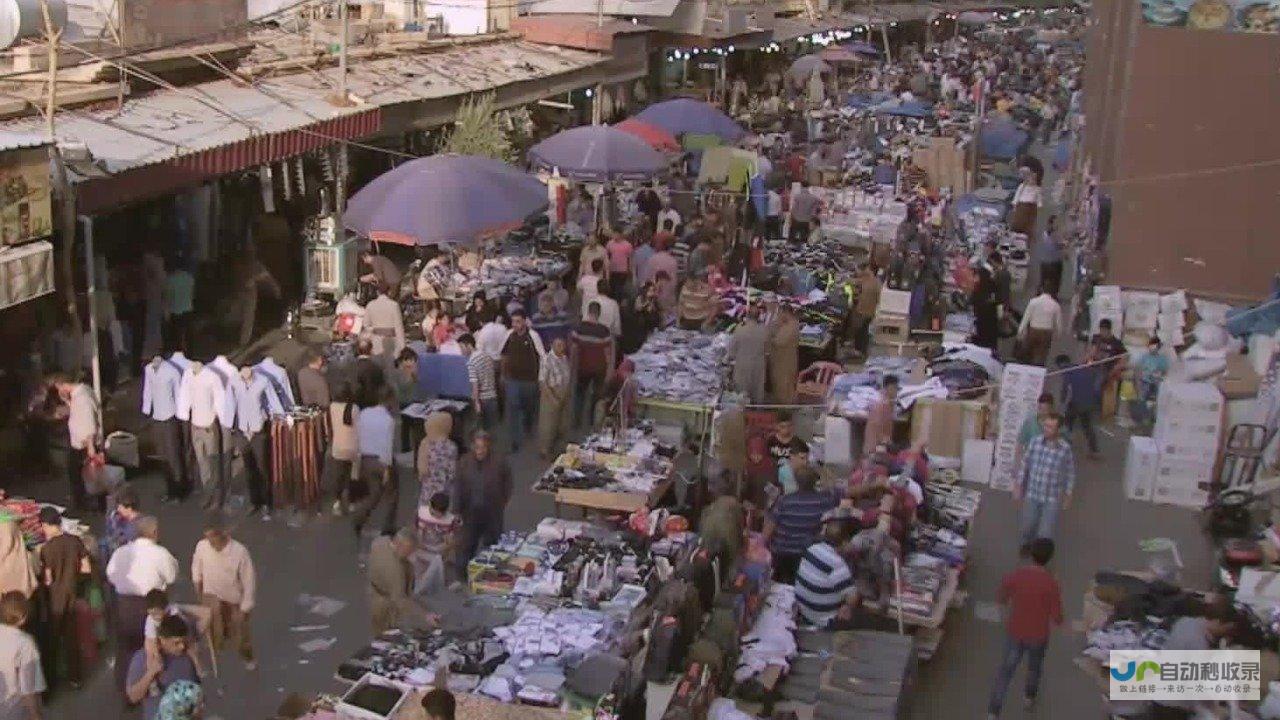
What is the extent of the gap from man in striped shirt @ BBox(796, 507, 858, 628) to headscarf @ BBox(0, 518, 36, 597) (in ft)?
16.9

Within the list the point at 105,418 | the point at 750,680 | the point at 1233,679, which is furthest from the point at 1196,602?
the point at 105,418

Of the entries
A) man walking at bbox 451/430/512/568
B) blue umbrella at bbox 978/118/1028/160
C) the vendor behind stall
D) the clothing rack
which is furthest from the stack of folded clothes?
blue umbrella at bbox 978/118/1028/160

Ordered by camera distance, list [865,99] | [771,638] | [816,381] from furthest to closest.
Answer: [865,99], [816,381], [771,638]

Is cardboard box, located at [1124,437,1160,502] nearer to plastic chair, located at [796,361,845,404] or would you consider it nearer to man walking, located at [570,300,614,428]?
plastic chair, located at [796,361,845,404]

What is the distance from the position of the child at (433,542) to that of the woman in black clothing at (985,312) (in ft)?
29.9

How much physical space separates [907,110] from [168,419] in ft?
80.9

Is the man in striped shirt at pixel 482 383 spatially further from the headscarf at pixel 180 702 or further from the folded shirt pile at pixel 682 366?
the headscarf at pixel 180 702

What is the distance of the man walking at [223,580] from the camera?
358 inches

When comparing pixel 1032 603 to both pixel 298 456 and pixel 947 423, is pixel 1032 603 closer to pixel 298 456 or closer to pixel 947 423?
pixel 947 423

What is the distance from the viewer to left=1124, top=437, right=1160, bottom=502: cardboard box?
13766 millimetres

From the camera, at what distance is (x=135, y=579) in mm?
8750

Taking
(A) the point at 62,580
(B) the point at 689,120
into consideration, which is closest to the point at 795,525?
(A) the point at 62,580

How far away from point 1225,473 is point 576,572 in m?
7.44

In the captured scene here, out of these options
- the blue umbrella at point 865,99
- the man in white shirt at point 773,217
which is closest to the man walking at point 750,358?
the man in white shirt at point 773,217
